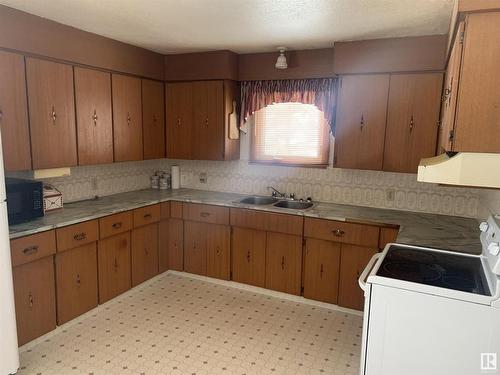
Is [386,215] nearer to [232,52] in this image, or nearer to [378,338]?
[378,338]

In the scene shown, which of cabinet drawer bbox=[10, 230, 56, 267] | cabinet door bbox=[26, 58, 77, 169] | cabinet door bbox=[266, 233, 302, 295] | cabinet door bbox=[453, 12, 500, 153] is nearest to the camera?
cabinet door bbox=[453, 12, 500, 153]

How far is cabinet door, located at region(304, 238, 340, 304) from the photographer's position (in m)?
3.32

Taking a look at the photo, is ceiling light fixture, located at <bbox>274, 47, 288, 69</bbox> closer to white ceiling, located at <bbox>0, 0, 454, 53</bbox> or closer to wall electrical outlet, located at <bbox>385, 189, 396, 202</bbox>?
white ceiling, located at <bbox>0, 0, 454, 53</bbox>

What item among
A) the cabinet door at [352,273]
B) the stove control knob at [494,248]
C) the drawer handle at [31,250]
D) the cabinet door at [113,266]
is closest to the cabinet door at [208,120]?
the cabinet door at [113,266]

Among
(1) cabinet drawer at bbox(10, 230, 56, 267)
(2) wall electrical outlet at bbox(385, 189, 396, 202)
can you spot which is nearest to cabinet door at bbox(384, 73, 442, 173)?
→ (2) wall electrical outlet at bbox(385, 189, 396, 202)

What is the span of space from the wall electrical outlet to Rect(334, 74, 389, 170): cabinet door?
0.38 metres

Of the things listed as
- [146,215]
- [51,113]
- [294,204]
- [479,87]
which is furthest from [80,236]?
[479,87]

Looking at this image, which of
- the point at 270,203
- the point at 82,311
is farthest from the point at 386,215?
the point at 82,311

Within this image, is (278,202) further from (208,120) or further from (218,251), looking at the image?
(208,120)

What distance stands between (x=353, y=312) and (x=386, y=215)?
0.92 m

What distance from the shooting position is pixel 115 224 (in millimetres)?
3295

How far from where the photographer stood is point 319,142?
12.6 feet

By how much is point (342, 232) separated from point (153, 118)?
232 cm

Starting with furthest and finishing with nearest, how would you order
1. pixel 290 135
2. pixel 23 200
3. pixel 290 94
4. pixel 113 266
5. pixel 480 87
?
pixel 290 135 < pixel 290 94 < pixel 113 266 < pixel 23 200 < pixel 480 87
